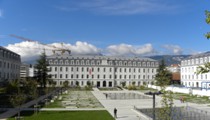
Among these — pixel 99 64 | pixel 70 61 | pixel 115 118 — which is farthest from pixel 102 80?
pixel 115 118

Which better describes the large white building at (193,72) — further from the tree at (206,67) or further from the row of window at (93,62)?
the tree at (206,67)

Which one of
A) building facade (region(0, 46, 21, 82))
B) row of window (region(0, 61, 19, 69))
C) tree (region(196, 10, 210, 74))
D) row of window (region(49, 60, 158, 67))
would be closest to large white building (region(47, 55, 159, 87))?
row of window (region(49, 60, 158, 67))

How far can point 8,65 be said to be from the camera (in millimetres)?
74875

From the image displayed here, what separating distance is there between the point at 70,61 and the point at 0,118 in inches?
3015

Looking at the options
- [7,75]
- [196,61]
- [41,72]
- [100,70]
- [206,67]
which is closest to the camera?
[206,67]

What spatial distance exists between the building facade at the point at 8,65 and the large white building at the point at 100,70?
19.2 meters

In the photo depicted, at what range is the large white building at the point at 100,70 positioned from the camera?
104 metres

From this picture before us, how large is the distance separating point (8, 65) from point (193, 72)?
56.7 m

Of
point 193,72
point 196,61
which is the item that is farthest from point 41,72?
point 196,61

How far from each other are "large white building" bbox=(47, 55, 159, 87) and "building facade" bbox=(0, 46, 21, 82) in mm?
19220

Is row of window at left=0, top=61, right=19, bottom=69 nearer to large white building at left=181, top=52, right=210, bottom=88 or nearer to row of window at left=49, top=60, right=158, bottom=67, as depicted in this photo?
row of window at left=49, top=60, right=158, bottom=67

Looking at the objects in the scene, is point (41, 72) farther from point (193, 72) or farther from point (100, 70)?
point (193, 72)

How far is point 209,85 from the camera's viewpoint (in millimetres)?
72000

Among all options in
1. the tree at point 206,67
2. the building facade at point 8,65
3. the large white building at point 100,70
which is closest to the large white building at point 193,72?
the large white building at point 100,70
